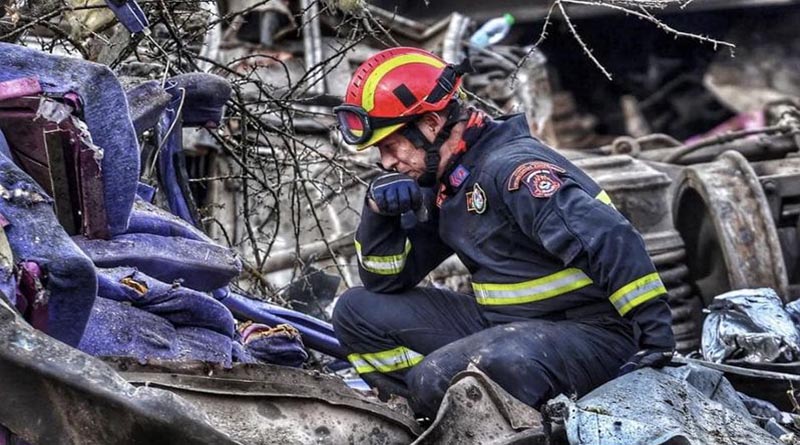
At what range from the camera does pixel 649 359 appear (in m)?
4.03

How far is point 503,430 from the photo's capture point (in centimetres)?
376

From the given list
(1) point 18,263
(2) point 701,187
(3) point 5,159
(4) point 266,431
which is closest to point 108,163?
(3) point 5,159

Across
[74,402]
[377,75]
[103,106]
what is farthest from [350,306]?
[74,402]

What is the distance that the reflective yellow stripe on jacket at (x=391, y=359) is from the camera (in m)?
4.49

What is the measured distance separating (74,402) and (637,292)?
1.61m

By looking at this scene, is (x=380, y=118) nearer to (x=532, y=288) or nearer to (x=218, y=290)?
(x=532, y=288)

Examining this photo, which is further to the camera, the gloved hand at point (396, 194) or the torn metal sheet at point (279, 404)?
the gloved hand at point (396, 194)

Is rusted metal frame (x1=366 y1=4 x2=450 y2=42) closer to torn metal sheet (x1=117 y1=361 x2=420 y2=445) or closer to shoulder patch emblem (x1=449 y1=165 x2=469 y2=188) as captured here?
shoulder patch emblem (x1=449 y1=165 x2=469 y2=188)

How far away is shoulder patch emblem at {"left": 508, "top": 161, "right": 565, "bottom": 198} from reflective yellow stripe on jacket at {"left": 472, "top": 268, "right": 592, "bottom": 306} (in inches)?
10.6

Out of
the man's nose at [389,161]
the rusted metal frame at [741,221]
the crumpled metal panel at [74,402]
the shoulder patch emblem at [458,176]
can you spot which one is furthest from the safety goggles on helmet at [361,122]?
the rusted metal frame at [741,221]

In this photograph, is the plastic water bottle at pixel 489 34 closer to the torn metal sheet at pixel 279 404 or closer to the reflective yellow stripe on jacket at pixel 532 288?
the reflective yellow stripe on jacket at pixel 532 288

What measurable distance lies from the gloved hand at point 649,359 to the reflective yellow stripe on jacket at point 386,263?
33.3 inches

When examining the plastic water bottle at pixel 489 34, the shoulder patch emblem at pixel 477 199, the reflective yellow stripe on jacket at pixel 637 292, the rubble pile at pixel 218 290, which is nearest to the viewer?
the rubble pile at pixel 218 290

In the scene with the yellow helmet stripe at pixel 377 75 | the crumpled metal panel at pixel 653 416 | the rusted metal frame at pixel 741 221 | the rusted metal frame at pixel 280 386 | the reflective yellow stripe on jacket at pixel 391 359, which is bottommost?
the rusted metal frame at pixel 741 221
